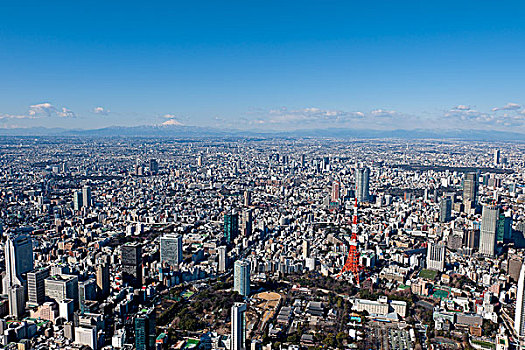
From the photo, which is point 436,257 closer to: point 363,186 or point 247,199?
point 363,186

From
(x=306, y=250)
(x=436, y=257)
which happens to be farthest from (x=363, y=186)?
(x=436, y=257)

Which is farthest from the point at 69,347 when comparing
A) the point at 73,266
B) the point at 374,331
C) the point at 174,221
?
the point at 174,221

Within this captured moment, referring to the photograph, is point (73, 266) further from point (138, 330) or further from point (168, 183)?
point (168, 183)

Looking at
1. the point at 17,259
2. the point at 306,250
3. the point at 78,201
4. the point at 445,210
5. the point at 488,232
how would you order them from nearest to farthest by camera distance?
1. the point at 17,259
2. the point at 306,250
3. the point at 488,232
4. the point at 445,210
5. the point at 78,201

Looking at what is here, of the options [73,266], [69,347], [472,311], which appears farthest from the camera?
[73,266]

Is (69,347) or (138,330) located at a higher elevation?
(138,330)

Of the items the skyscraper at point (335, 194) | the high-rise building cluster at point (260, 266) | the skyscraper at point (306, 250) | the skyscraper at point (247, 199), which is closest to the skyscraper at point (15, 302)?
the high-rise building cluster at point (260, 266)

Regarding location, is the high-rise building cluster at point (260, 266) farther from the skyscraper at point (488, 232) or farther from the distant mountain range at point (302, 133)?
the distant mountain range at point (302, 133)
